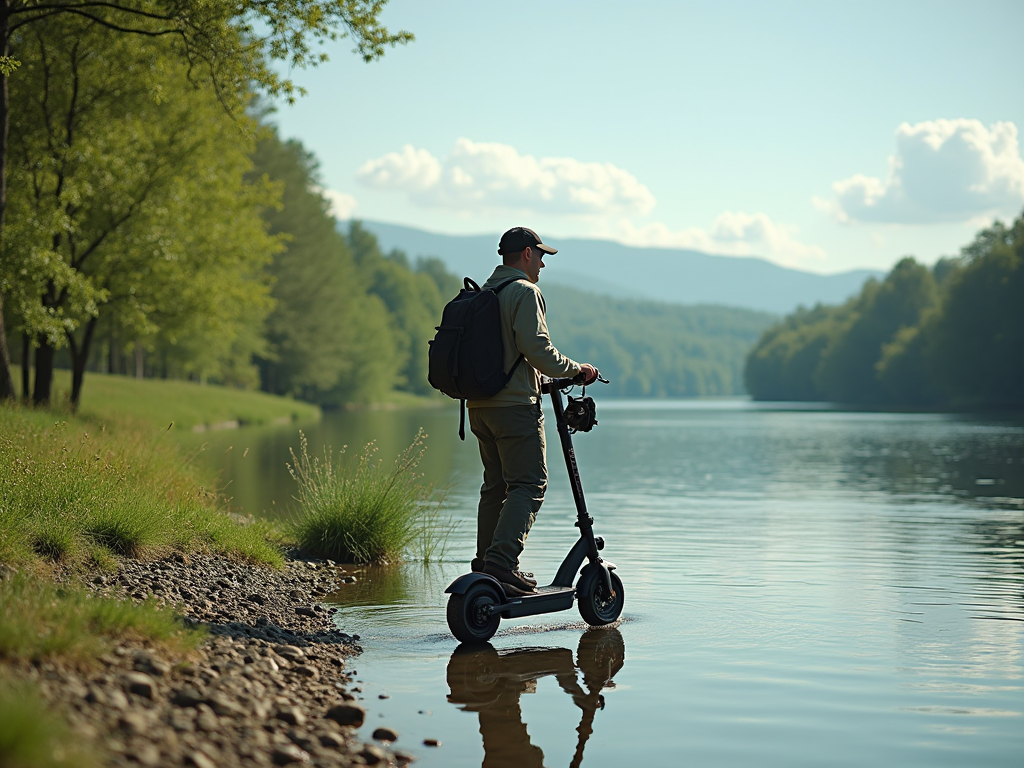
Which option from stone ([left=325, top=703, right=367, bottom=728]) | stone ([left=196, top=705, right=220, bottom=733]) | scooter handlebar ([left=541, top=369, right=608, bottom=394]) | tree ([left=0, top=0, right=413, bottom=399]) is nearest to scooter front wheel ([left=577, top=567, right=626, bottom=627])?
scooter handlebar ([left=541, top=369, right=608, bottom=394])

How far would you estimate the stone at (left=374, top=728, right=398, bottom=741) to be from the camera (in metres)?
4.93

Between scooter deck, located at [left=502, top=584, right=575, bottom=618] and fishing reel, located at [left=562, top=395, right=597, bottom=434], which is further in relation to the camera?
fishing reel, located at [left=562, top=395, right=597, bottom=434]

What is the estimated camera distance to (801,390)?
132 meters

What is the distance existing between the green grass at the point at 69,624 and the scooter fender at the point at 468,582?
169 cm

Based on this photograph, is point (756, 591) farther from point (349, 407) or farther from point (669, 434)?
point (349, 407)

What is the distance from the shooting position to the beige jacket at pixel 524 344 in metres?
6.81

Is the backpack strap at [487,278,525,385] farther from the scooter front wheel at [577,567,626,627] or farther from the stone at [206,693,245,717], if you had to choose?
the stone at [206,693,245,717]

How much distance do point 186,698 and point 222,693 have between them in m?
0.27

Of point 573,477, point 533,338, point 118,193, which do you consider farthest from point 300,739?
point 118,193

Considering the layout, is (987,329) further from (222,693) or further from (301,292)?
(222,693)

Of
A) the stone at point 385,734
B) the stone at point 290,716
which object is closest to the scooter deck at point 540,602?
the stone at point 385,734

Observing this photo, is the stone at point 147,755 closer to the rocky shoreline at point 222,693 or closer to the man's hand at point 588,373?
the rocky shoreline at point 222,693

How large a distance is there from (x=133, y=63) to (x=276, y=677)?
787 inches

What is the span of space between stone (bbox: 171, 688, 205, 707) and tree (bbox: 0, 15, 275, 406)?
15847 mm
